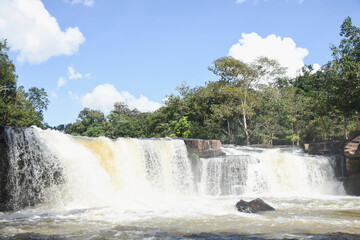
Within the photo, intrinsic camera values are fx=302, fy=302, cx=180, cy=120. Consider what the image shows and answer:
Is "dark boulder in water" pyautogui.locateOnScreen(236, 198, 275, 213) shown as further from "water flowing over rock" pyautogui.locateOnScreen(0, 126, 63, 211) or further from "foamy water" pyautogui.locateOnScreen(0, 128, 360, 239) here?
"water flowing over rock" pyautogui.locateOnScreen(0, 126, 63, 211)

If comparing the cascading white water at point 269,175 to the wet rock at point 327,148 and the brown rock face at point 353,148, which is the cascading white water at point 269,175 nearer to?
the wet rock at point 327,148

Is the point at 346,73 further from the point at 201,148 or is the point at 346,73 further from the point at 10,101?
the point at 10,101

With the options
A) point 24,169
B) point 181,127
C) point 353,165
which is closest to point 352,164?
point 353,165

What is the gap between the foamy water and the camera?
6449 millimetres

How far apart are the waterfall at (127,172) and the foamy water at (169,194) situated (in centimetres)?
4

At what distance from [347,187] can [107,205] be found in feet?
36.5

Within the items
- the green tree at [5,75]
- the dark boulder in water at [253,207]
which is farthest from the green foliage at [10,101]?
the dark boulder in water at [253,207]

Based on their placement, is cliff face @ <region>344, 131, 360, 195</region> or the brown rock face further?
cliff face @ <region>344, 131, 360, 195</region>

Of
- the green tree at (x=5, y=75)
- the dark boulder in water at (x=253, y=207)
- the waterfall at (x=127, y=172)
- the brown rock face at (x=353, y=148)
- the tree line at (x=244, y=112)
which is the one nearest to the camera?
the dark boulder in water at (x=253, y=207)

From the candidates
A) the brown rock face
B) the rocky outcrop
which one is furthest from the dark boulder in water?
the brown rock face

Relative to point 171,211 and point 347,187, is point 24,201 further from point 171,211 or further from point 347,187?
point 347,187

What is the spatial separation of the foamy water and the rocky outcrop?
330 millimetres

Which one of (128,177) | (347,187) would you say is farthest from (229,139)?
(128,177)

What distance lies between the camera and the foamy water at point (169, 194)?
6449 millimetres
